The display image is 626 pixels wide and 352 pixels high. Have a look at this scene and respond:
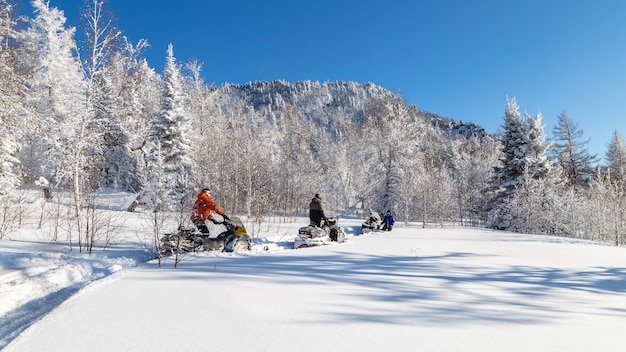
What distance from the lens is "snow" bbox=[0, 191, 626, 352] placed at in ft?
8.13

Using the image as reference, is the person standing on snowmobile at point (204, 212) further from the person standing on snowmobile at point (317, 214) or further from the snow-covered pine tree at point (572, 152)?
the snow-covered pine tree at point (572, 152)

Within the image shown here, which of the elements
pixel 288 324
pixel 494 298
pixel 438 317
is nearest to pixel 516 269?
pixel 494 298

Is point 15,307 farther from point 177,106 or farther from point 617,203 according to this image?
point 617,203

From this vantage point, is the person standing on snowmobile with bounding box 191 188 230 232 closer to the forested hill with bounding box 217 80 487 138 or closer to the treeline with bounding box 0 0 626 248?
the treeline with bounding box 0 0 626 248

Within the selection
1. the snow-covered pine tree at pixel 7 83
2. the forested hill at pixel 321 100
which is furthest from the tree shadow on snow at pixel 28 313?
the forested hill at pixel 321 100

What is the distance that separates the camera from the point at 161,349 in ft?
7.71

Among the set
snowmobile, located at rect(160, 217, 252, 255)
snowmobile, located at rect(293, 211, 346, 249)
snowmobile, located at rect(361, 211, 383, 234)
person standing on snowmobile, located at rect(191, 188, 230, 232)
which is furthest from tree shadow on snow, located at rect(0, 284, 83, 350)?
snowmobile, located at rect(361, 211, 383, 234)

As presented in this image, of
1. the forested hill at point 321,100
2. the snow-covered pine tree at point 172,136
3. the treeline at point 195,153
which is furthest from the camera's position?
the forested hill at point 321,100

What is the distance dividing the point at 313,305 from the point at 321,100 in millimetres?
136176

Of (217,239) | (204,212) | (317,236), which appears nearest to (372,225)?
(317,236)

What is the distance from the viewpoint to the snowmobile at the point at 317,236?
9133 mm

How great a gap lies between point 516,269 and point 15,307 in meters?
7.49

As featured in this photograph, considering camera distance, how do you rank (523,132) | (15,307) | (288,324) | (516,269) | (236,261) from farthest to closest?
1. (523,132)
2. (236,261)
3. (516,269)
4. (15,307)
5. (288,324)

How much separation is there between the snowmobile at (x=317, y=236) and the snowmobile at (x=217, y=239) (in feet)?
5.52
